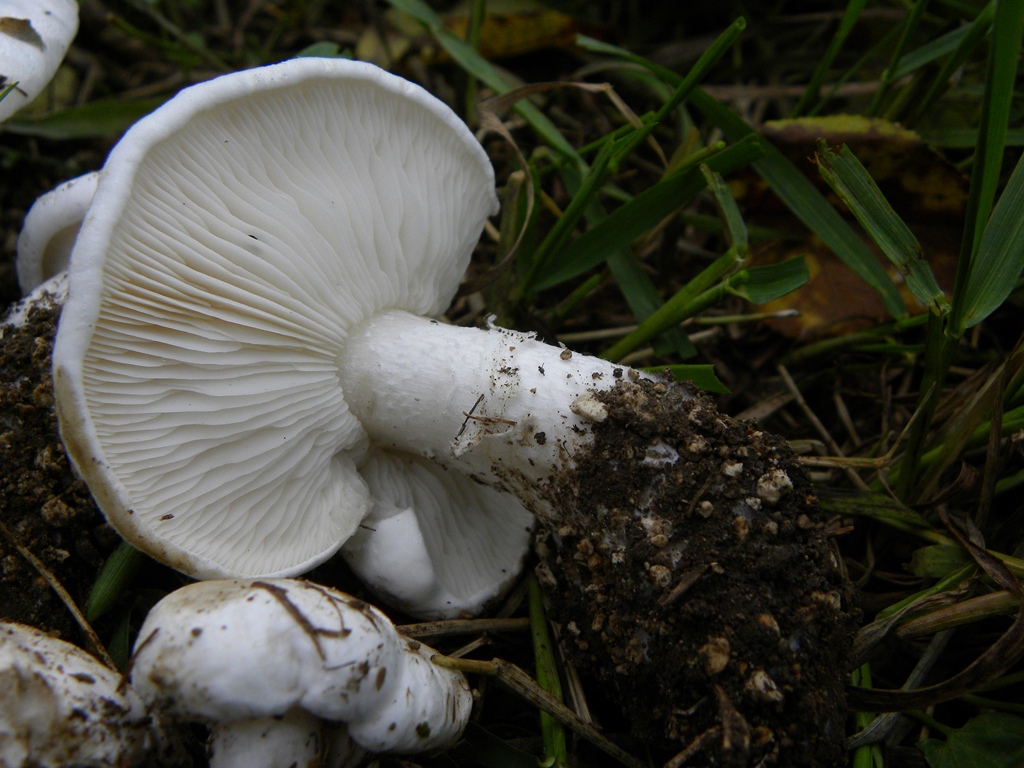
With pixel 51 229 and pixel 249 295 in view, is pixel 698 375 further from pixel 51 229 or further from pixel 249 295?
pixel 51 229

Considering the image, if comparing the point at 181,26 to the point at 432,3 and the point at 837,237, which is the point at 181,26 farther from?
the point at 837,237

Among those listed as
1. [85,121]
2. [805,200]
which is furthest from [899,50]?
[85,121]

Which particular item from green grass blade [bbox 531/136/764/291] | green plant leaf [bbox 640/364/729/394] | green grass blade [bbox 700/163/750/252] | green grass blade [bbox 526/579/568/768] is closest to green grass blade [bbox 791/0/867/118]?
green grass blade [bbox 531/136/764/291]

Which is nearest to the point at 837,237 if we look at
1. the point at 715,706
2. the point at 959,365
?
the point at 959,365

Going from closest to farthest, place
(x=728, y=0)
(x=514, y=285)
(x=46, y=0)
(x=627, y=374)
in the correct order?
(x=627, y=374)
(x=46, y=0)
(x=514, y=285)
(x=728, y=0)

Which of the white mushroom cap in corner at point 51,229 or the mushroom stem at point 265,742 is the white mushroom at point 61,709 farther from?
the white mushroom cap in corner at point 51,229

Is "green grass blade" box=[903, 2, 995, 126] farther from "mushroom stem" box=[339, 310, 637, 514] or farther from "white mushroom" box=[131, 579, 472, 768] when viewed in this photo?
"white mushroom" box=[131, 579, 472, 768]
